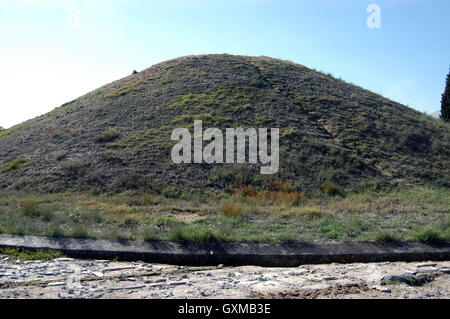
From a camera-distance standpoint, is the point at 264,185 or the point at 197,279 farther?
the point at 264,185

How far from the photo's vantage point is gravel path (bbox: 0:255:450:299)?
14.1ft

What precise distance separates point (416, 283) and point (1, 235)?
658cm

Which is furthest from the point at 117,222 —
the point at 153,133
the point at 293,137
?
the point at 293,137

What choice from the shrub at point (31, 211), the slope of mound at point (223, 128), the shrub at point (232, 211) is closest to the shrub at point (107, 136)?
the slope of mound at point (223, 128)

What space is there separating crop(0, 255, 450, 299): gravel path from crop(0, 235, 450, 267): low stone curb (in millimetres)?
245

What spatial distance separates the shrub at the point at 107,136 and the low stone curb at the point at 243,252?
875 cm

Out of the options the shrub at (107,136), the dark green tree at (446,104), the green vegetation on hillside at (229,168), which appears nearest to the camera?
the green vegetation on hillside at (229,168)

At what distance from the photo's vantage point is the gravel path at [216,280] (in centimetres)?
430

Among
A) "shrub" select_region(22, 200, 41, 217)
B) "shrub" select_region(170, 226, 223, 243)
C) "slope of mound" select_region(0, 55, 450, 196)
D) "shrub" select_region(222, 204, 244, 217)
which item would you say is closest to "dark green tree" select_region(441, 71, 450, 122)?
"slope of mound" select_region(0, 55, 450, 196)

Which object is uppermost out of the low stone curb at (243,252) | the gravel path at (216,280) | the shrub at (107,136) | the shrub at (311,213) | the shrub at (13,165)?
the shrub at (107,136)

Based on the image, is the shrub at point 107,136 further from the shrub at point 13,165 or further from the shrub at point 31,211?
the shrub at point 31,211

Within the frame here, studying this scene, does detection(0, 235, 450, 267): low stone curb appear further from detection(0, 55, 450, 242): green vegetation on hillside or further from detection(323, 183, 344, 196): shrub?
detection(323, 183, 344, 196): shrub
